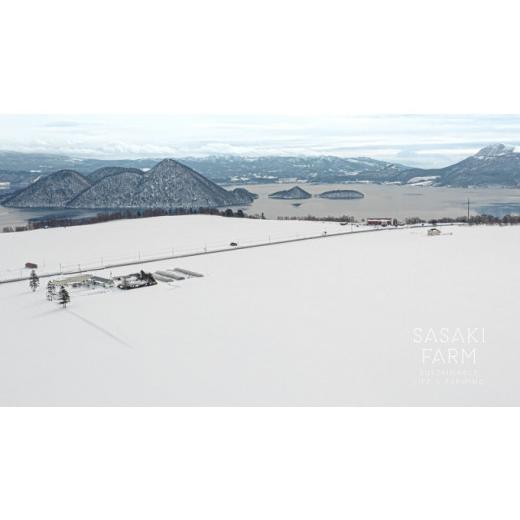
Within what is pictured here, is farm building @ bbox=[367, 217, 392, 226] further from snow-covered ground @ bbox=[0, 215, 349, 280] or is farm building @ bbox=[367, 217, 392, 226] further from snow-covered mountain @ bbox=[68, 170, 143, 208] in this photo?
snow-covered mountain @ bbox=[68, 170, 143, 208]

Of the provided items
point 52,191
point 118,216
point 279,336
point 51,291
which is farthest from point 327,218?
point 279,336

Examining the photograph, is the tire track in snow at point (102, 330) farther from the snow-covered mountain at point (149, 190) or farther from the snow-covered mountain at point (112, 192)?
the snow-covered mountain at point (112, 192)

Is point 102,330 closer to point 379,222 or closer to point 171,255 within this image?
point 171,255

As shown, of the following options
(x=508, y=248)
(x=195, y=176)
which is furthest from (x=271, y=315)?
(x=195, y=176)

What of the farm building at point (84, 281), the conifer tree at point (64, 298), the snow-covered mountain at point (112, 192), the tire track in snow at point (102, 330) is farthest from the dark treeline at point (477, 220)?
the tire track in snow at point (102, 330)

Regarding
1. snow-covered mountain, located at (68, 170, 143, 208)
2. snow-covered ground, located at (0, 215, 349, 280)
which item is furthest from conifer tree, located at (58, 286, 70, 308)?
snow-covered mountain, located at (68, 170, 143, 208)

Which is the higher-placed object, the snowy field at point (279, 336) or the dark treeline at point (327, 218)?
the dark treeline at point (327, 218)
